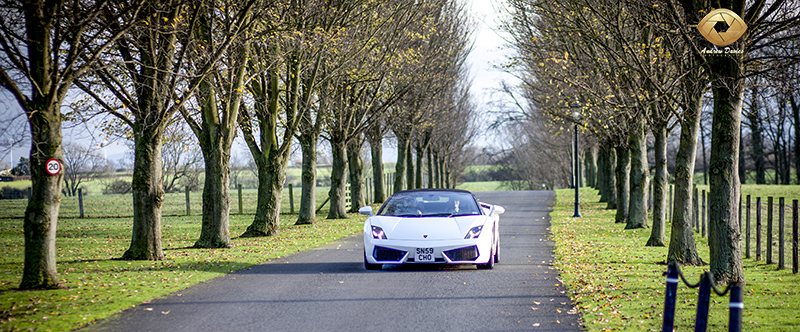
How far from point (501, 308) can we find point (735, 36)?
510 centimetres

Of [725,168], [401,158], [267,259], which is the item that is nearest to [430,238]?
[267,259]

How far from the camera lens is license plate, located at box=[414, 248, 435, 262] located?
1079 centimetres

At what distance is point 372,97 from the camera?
2764 centimetres

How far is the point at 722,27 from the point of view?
9.41 metres

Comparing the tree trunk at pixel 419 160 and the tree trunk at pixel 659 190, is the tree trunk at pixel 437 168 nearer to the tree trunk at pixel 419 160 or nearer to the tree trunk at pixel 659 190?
the tree trunk at pixel 419 160

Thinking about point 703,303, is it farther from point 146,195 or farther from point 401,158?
point 401,158

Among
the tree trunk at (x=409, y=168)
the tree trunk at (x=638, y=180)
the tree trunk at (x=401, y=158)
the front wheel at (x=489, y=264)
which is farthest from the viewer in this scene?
the tree trunk at (x=409, y=168)

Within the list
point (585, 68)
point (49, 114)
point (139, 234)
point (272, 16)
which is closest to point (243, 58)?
point (272, 16)

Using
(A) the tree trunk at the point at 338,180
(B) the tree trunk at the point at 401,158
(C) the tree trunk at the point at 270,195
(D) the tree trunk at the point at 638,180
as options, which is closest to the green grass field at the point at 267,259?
(C) the tree trunk at the point at 270,195

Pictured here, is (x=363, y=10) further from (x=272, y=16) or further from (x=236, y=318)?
(x=236, y=318)

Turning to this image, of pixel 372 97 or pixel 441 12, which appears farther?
pixel 441 12

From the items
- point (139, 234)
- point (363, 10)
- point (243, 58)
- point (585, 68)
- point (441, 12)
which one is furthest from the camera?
point (441, 12)

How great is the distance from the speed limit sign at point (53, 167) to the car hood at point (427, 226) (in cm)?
486

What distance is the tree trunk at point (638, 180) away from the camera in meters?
20.7
